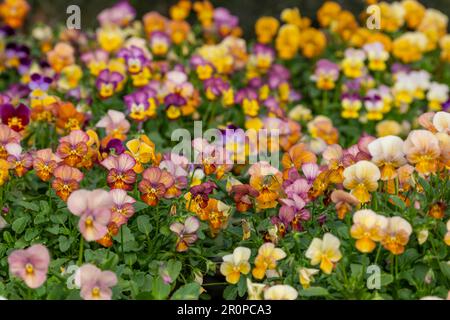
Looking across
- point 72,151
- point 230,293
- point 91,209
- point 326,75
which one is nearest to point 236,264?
point 230,293

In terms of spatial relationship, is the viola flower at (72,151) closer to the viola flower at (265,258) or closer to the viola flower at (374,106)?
the viola flower at (265,258)

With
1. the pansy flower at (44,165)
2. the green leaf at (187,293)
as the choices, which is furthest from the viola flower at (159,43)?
the green leaf at (187,293)

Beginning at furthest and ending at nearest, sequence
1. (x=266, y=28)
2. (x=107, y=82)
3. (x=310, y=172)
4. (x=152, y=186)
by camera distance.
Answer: (x=266, y=28), (x=107, y=82), (x=310, y=172), (x=152, y=186)

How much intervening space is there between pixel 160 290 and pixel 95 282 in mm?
179

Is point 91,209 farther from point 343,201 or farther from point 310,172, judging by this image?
point 310,172

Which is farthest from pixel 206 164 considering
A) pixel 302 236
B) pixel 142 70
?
pixel 142 70

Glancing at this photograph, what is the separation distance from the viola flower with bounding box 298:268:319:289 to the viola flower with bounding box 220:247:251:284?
24 cm

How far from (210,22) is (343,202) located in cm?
261

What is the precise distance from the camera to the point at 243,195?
3.00 meters

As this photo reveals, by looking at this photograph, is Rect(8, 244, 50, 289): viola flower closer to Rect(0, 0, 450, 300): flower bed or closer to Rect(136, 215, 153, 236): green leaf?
Rect(0, 0, 450, 300): flower bed

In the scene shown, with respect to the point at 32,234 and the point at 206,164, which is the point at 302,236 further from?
the point at 32,234

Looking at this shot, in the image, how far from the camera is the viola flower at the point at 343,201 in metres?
2.58
